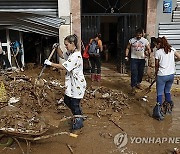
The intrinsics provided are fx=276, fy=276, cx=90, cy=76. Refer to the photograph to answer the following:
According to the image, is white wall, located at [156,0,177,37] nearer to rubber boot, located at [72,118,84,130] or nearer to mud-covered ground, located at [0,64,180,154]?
mud-covered ground, located at [0,64,180,154]

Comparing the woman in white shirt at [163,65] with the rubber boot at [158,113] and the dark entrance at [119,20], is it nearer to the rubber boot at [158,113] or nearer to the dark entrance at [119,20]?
the rubber boot at [158,113]

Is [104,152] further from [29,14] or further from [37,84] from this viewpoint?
[29,14]

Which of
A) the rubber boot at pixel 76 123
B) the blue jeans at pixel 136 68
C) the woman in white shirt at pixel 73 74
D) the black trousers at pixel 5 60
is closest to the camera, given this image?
the woman in white shirt at pixel 73 74

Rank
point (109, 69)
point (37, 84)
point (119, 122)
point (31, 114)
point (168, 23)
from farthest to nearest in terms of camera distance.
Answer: point (109, 69) → point (168, 23) → point (37, 84) → point (119, 122) → point (31, 114)

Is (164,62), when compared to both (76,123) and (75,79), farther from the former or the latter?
(76,123)

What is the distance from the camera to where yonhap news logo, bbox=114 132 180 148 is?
514 cm

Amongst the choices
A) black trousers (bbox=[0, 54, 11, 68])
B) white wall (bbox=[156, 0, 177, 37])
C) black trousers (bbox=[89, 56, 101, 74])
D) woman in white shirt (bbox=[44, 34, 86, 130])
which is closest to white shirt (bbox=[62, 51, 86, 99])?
woman in white shirt (bbox=[44, 34, 86, 130])

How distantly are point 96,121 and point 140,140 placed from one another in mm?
1195

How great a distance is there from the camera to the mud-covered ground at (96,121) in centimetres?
493

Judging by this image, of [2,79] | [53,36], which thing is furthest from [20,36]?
[2,79]

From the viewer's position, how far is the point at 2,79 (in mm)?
6879

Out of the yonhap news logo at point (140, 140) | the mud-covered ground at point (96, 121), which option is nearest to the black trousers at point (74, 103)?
the mud-covered ground at point (96, 121)

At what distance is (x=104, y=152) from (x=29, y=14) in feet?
17.9

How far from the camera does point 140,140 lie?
5.23m
